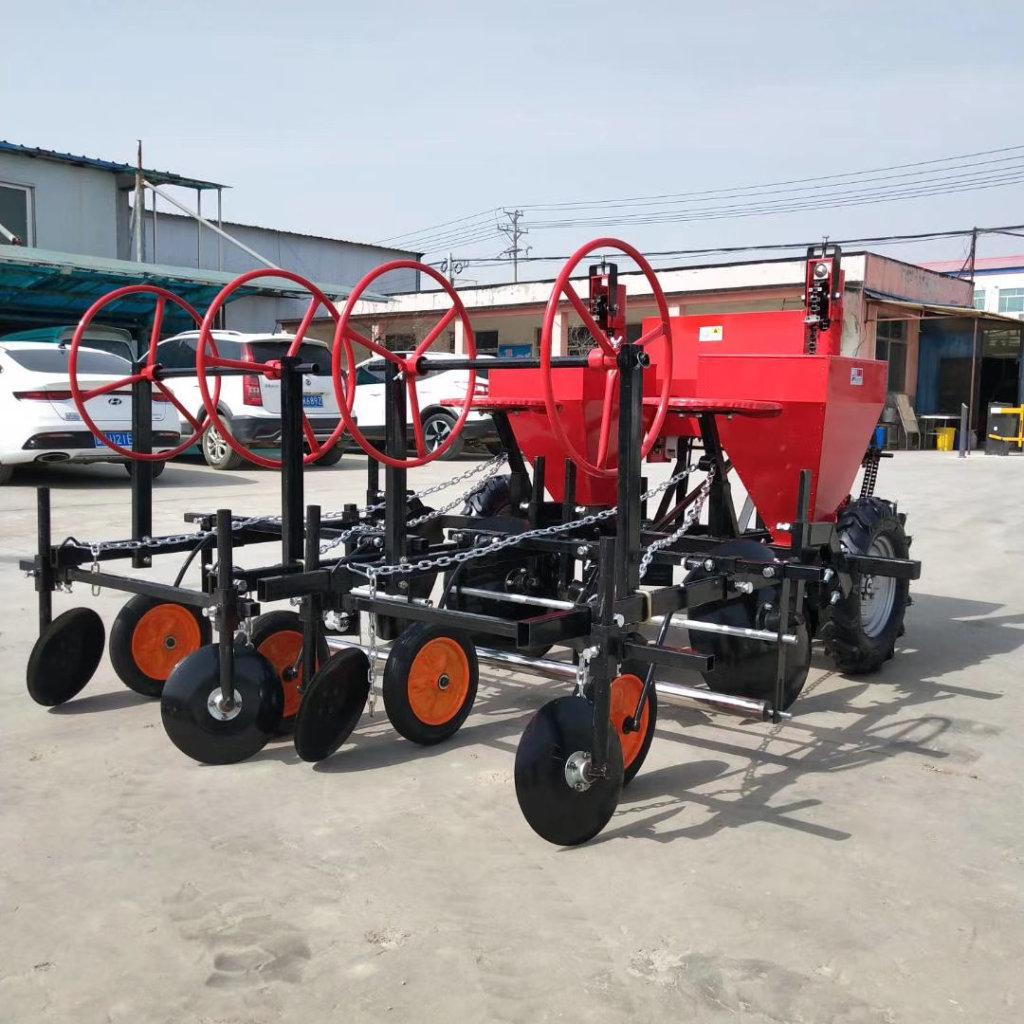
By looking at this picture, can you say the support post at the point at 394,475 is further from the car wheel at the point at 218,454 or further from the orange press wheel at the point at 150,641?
the car wheel at the point at 218,454

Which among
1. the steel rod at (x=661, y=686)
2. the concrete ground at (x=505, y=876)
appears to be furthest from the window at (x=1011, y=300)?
the steel rod at (x=661, y=686)

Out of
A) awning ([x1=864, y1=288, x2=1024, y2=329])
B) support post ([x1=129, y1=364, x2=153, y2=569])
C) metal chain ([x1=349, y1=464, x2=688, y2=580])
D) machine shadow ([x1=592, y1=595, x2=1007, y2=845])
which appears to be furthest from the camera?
awning ([x1=864, y1=288, x2=1024, y2=329])

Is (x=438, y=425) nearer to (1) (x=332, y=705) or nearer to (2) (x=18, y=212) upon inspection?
(2) (x=18, y=212)

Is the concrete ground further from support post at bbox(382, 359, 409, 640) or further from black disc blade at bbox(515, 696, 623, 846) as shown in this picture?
support post at bbox(382, 359, 409, 640)

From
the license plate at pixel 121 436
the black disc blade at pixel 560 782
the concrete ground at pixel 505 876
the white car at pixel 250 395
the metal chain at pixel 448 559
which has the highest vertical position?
the white car at pixel 250 395

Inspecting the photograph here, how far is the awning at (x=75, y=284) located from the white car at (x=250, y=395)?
1.61m

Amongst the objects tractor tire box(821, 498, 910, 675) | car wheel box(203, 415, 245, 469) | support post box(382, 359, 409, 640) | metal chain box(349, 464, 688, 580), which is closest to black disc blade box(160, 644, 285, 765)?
metal chain box(349, 464, 688, 580)

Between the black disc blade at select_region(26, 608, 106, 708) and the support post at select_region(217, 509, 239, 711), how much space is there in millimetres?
1189

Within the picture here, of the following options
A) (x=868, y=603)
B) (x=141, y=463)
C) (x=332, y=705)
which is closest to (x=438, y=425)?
(x=868, y=603)

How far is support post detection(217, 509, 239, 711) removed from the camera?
4.16 metres

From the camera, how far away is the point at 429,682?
15.0ft

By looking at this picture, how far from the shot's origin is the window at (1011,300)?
53750 mm

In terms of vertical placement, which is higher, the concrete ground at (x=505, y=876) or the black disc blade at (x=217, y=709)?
the black disc blade at (x=217, y=709)

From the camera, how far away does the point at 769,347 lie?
21.6ft
